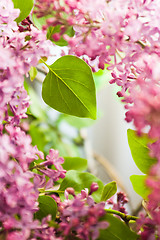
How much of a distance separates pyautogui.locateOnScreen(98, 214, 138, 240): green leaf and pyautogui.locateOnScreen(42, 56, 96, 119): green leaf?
129 mm

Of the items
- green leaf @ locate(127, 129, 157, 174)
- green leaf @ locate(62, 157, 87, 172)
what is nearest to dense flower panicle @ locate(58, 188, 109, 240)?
green leaf @ locate(127, 129, 157, 174)

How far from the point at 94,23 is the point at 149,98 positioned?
0.49ft

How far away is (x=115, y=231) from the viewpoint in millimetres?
381

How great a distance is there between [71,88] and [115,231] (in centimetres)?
→ 18

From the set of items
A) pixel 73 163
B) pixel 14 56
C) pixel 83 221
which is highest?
pixel 14 56

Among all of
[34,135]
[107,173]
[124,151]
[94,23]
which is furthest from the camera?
[124,151]

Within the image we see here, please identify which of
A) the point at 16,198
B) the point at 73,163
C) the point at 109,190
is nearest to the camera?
the point at 16,198

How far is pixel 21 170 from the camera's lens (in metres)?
0.34

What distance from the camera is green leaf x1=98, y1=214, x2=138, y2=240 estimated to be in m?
0.38

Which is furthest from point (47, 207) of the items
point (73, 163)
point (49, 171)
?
point (73, 163)

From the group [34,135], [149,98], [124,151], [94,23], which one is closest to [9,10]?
[94,23]

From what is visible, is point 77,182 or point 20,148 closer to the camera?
point 20,148

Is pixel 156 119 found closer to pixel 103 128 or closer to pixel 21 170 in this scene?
pixel 21 170

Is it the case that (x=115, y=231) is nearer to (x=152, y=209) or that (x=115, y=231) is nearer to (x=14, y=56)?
(x=152, y=209)
